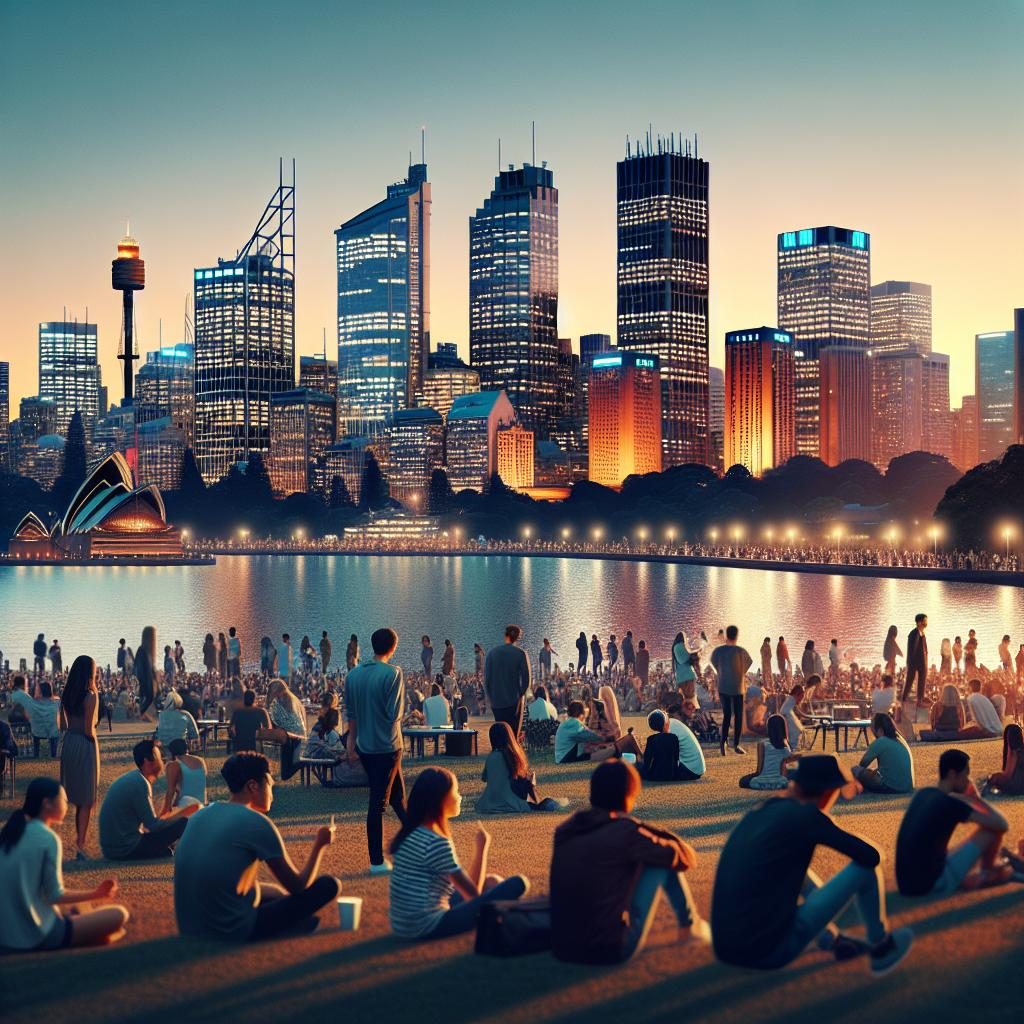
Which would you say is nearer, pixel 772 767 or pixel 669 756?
pixel 772 767

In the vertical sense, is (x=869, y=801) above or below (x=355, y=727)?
below

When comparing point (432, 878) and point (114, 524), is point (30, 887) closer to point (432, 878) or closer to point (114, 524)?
point (432, 878)

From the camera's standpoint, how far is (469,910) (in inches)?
295

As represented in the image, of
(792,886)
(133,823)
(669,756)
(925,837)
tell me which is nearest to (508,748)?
(669,756)

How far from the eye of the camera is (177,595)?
298 ft

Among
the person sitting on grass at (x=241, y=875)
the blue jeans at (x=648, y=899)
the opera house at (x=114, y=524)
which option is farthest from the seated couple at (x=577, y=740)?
the opera house at (x=114, y=524)

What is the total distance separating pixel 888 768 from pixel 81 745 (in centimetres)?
716

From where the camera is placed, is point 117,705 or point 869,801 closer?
point 869,801

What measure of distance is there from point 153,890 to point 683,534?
549 ft

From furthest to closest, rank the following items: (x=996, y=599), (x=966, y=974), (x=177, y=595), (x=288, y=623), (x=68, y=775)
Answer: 1. (x=177, y=595)
2. (x=996, y=599)
3. (x=288, y=623)
4. (x=68, y=775)
5. (x=966, y=974)

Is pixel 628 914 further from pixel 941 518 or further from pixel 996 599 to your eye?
pixel 941 518

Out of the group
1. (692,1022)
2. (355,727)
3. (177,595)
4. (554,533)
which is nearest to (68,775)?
(355,727)

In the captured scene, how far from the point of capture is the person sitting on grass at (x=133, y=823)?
393 inches

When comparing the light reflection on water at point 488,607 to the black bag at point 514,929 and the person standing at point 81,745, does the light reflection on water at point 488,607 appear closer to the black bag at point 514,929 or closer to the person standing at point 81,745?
the person standing at point 81,745
